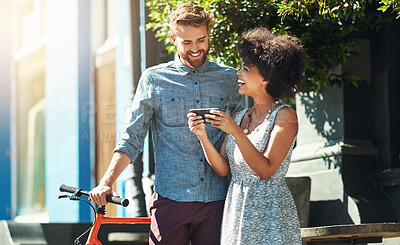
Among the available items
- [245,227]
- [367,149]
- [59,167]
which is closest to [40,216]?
[59,167]

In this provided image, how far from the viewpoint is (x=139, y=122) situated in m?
3.63

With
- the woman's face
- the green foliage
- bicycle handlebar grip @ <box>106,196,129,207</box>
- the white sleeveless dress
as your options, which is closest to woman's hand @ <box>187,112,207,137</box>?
the white sleeveless dress

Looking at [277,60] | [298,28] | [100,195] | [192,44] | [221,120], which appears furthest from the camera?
[298,28]

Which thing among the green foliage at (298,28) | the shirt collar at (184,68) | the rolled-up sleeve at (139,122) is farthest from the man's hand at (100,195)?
the green foliage at (298,28)

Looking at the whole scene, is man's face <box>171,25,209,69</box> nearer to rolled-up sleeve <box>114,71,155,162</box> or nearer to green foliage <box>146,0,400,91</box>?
rolled-up sleeve <box>114,71,155,162</box>

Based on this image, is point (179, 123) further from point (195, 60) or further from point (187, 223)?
point (187, 223)

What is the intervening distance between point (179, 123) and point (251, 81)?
1.38ft

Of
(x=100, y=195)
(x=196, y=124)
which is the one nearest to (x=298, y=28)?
(x=196, y=124)

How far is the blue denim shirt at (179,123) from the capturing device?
3.55 metres

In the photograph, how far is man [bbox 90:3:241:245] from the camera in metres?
3.49

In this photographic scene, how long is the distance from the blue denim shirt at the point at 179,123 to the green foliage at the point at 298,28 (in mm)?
1721

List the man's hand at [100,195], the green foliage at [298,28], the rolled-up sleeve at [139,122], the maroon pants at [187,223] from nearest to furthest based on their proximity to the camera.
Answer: the man's hand at [100,195]
the maroon pants at [187,223]
the rolled-up sleeve at [139,122]
the green foliage at [298,28]

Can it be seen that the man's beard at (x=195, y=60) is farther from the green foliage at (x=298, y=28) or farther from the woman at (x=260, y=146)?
the green foliage at (x=298, y=28)

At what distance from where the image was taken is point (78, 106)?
37.1ft
